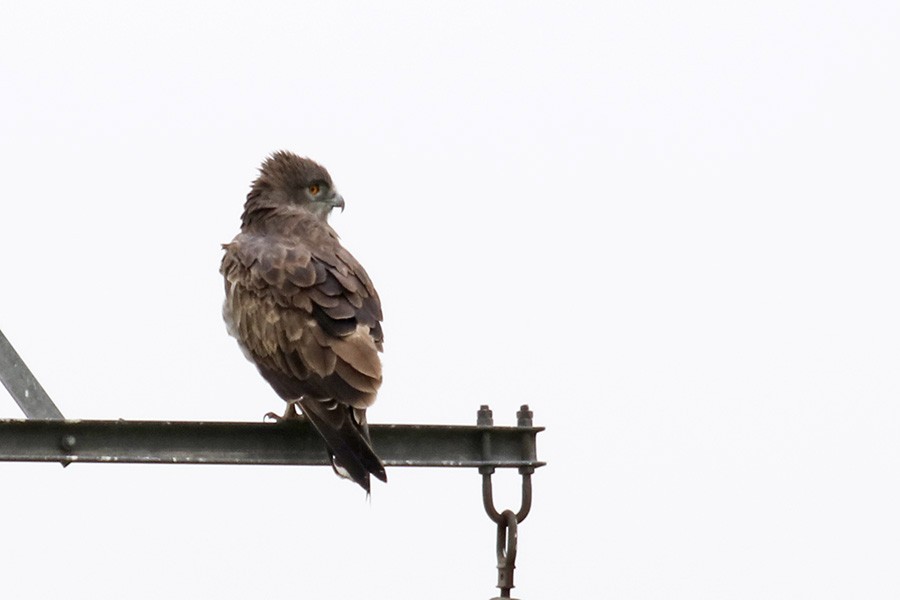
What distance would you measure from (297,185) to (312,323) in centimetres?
270

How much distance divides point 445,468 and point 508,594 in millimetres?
702

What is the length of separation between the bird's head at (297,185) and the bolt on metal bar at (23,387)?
3677 millimetres

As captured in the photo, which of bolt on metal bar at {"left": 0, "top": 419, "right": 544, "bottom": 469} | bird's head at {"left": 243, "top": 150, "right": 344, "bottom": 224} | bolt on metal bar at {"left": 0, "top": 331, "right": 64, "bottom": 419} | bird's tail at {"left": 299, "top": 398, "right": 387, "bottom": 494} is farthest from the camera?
A: bird's head at {"left": 243, "top": 150, "right": 344, "bottom": 224}

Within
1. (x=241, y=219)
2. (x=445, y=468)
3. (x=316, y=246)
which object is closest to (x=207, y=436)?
(x=445, y=468)

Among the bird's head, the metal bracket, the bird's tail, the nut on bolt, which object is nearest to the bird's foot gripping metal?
the metal bracket

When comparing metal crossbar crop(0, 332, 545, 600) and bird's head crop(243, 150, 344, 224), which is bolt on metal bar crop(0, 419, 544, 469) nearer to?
metal crossbar crop(0, 332, 545, 600)

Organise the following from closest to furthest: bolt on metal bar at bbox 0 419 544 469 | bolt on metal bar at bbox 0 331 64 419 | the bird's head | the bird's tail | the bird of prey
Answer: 1. bolt on metal bar at bbox 0 419 544 469
2. bolt on metal bar at bbox 0 331 64 419
3. the bird's tail
4. the bird of prey
5. the bird's head

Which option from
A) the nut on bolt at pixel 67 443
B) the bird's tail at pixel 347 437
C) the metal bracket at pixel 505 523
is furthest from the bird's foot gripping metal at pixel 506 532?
the nut on bolt at pixel 67 443

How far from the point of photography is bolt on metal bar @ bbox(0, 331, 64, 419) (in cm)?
717

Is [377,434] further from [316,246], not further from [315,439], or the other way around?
[316,246]

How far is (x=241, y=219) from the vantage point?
10.8m

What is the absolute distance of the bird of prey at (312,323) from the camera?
770 centimetres

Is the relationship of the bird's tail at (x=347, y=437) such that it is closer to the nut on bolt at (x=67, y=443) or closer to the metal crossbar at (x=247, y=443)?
the metal crossbar at (x=247, y=443)

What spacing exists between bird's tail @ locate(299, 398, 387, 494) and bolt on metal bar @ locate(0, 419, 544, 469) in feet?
0.28
